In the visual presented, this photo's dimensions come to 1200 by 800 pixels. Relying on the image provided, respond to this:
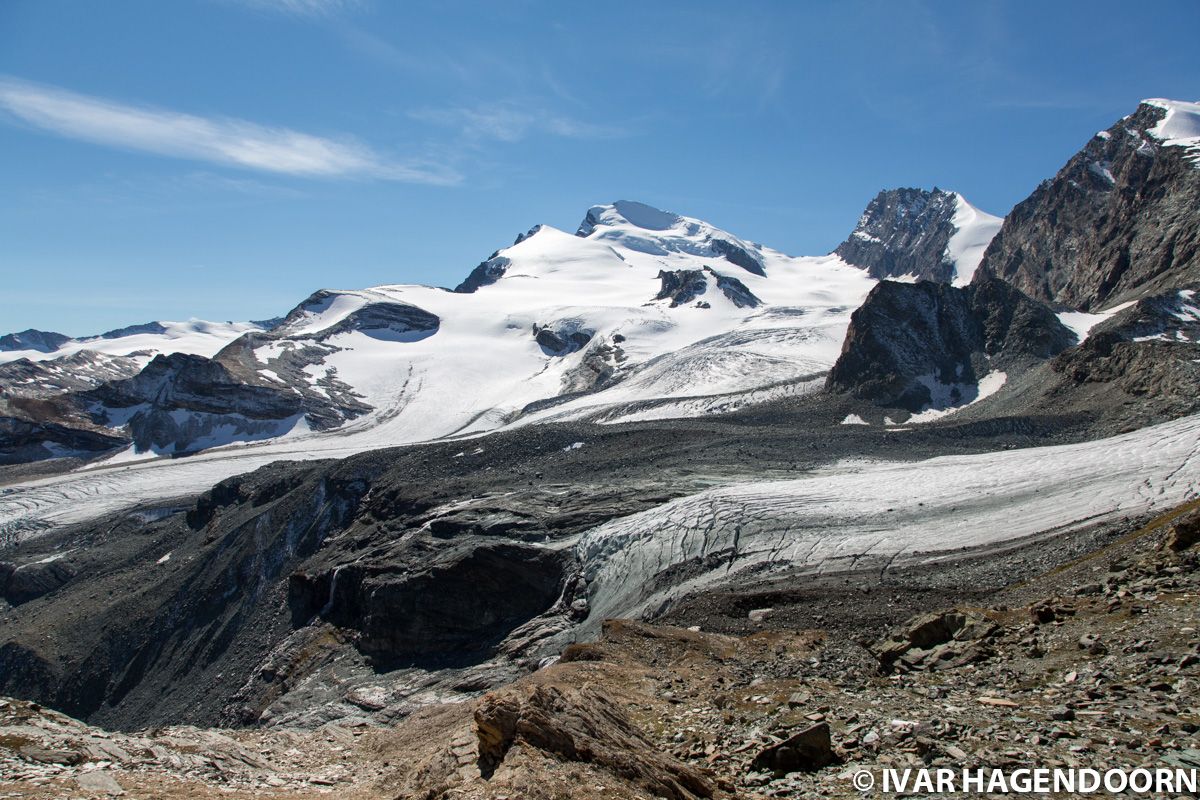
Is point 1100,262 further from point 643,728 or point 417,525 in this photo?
point 643,728

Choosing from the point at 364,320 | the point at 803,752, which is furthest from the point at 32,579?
the point at 364,320

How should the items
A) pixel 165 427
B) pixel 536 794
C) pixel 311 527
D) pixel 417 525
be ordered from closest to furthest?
1. pixel 536 794
2. pixel 417 525
3. pixel 311 527
4. pixel 165 427

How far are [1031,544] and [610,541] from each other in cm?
1817

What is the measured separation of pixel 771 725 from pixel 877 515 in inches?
1023

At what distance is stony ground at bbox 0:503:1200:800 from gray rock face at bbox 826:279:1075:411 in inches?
2759

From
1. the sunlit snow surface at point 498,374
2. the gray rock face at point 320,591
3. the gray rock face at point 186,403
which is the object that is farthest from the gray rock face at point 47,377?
the gray rock face at point 320,591

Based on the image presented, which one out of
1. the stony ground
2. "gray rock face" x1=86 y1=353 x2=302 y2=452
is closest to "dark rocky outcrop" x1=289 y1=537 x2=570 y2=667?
the stony ground

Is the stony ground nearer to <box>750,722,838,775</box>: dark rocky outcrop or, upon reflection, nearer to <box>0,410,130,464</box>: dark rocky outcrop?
<box>750,722,838,775</box>: dark rocky outcrop

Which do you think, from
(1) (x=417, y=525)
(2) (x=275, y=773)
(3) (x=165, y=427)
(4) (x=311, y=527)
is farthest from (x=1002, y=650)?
(3) (x=165, y=427)

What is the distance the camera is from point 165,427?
5241 inches

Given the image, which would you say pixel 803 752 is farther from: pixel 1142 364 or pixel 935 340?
pixel 935 340

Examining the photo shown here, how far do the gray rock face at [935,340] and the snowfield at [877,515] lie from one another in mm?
44839

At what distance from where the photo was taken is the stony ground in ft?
36.4

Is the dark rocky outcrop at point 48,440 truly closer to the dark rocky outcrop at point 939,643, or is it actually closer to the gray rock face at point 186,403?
the gray rock face at point 186,403
